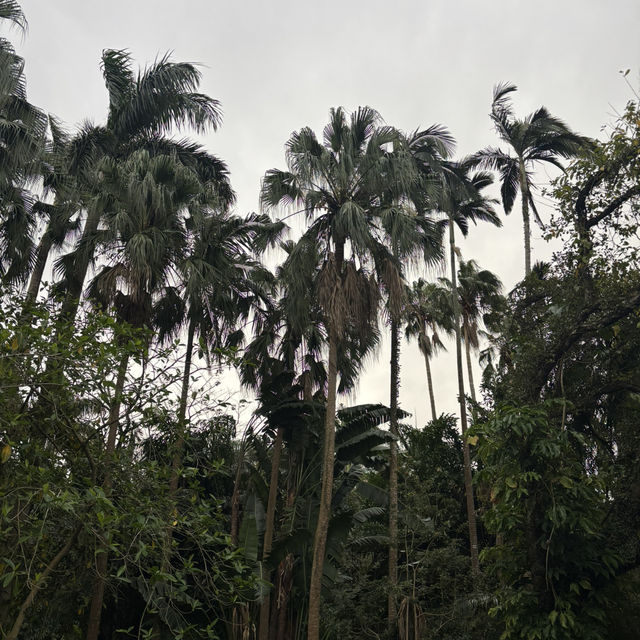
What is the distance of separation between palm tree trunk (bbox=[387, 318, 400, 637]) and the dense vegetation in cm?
7

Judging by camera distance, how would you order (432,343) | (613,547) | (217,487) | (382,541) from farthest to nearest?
(432,343), (217,487), (382,541), (613,547)

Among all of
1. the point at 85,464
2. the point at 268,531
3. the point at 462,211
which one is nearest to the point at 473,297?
the point at 462,211

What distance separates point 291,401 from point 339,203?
18.7ft

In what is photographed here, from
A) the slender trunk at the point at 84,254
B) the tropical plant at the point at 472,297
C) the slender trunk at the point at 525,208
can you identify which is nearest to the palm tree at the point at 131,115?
the slender trunk at the point at 84,254

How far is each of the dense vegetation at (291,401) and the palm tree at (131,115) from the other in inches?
2.3

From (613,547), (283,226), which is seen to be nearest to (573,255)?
(613,547)

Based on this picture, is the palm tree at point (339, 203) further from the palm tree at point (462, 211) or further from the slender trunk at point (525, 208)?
the slender trunk at point (525, 208)

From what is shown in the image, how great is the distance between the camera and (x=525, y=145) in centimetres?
2442

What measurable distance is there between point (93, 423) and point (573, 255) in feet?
29.6

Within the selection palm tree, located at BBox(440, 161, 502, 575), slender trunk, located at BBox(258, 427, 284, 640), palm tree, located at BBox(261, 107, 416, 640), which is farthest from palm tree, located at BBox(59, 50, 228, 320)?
palm tree, located at BBox(440, 161, 502, 575)

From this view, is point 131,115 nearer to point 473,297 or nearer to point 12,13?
point 12,13

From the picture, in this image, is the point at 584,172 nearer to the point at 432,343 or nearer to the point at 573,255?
the point at 573,255

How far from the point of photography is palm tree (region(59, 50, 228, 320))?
611 inches

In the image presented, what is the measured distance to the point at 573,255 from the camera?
38.8ft
